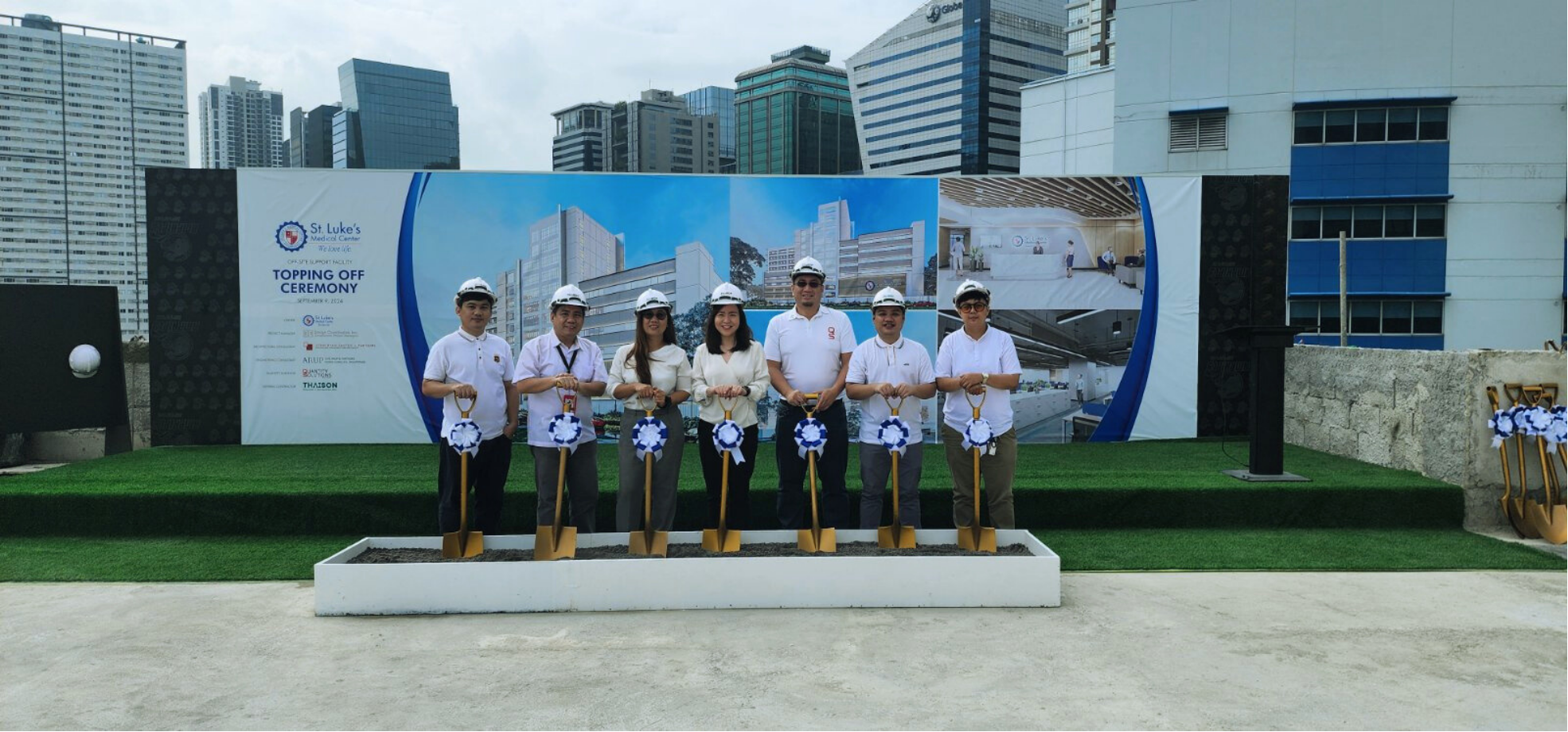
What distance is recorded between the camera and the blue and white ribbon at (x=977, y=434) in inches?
190

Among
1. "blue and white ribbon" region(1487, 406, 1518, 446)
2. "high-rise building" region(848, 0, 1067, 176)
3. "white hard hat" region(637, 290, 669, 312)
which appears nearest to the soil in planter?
"white hard hat" region(637, 290, 669, 312)

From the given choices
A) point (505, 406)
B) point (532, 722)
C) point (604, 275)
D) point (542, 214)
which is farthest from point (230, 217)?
point (532, 722)

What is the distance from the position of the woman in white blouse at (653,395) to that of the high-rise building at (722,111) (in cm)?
8102

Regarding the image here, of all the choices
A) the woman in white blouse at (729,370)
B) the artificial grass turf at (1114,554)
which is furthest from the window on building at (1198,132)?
the woman in white blouse at (729,370)

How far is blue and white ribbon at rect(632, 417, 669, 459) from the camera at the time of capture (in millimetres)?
4680

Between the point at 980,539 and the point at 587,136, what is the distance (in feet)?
280

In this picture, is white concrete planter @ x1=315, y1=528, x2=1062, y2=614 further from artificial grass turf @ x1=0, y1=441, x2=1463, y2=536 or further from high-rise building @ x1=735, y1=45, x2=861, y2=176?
high-rise building @ x1=735, y1=45, x2=861, y2=176

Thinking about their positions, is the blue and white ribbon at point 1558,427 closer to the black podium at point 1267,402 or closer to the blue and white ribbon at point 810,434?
the black podium at point 1267,402

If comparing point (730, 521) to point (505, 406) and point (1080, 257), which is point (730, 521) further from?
point (1080, 257)

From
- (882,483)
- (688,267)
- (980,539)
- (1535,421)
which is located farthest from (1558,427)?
(688,267)

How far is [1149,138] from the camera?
Result: 26828 mm

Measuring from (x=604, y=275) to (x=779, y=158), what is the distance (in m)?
78.0

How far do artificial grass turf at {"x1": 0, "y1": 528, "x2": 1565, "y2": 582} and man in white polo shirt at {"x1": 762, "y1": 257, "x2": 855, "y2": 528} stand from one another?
1.31 meters

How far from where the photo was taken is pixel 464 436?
181 inches
